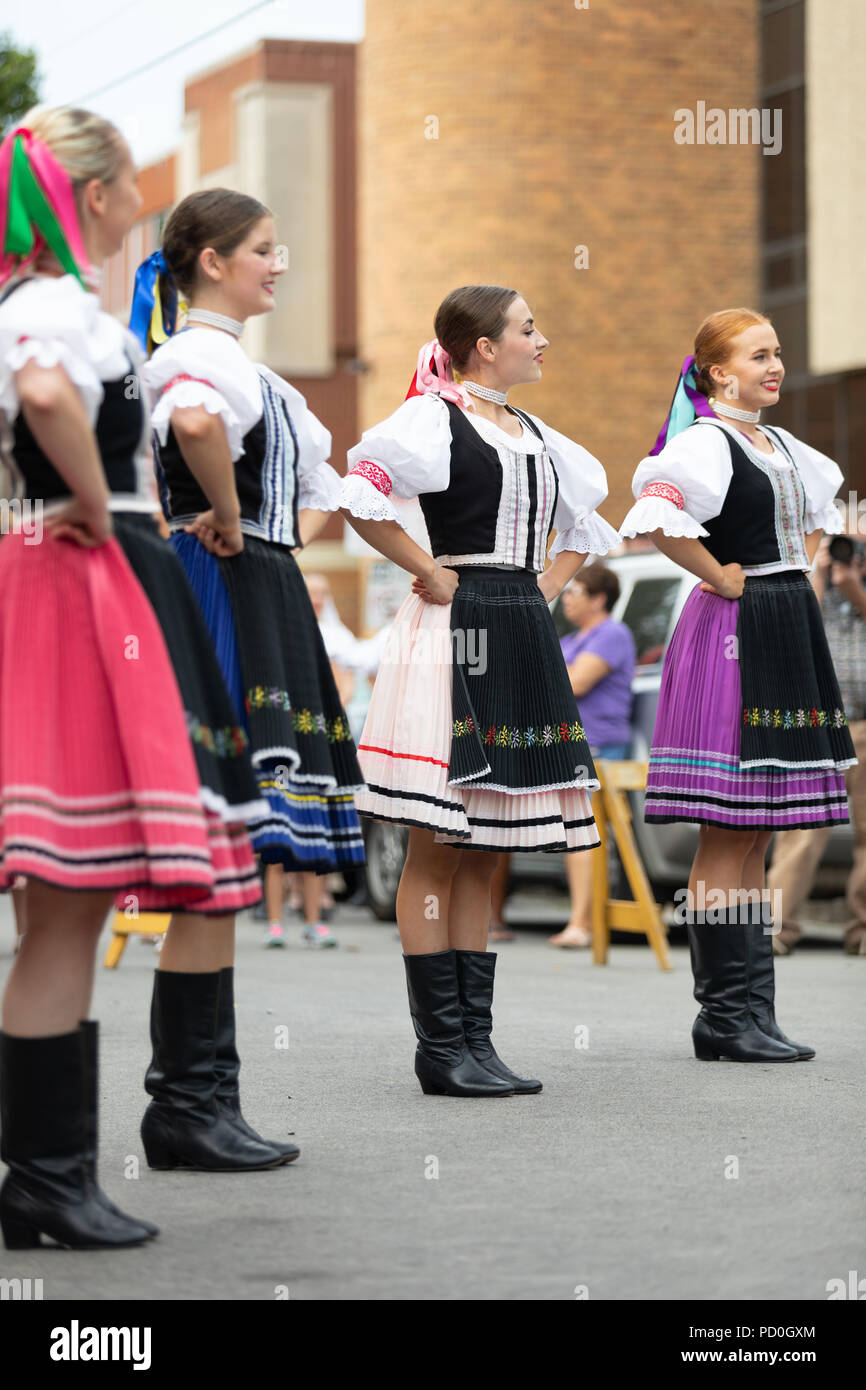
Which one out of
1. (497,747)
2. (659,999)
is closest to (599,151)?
(659,999)

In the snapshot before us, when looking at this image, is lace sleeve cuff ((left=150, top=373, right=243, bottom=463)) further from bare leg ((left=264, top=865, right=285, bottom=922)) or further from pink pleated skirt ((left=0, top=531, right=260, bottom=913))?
bare leg ((left=264, top=865, right=285, bottom=922))

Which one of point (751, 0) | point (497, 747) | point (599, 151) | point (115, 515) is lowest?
point (497, 747)

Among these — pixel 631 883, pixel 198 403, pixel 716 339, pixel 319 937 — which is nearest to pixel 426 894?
pixel 198 403

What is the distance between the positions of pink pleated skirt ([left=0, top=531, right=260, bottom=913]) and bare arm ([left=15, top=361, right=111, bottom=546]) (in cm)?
9

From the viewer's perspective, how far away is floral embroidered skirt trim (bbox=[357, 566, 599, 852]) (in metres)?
5.72

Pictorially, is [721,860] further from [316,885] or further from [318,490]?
[316,885]

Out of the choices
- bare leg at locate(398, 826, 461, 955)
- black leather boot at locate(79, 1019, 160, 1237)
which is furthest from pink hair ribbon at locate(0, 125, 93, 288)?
bare leg at locate(398, 826, 461, 955)

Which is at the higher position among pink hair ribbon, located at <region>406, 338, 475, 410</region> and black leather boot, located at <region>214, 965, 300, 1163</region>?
pink hair ribbon, located at <region>406, 338, 475, 410</region>

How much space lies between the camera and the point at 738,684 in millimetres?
6301

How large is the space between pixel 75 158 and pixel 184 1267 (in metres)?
2.05

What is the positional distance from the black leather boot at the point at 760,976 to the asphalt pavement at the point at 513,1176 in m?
0.20

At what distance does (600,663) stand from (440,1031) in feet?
16.9
